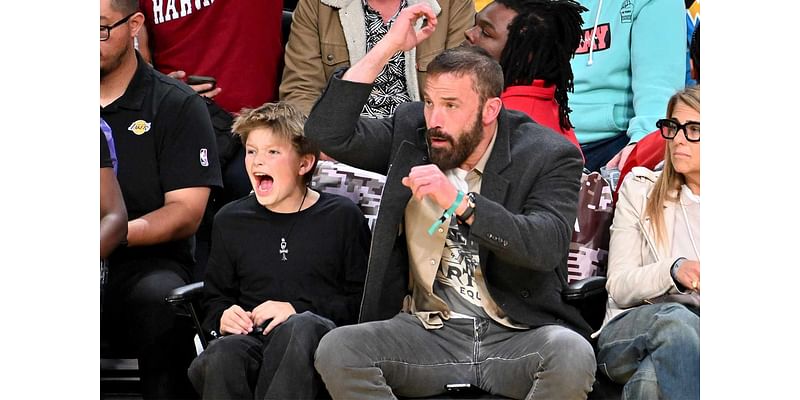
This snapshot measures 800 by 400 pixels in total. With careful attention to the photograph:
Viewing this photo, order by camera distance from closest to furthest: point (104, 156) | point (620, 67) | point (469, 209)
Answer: point (469, 209), point (104, 156), point (620, 67)

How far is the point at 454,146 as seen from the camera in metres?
2.90

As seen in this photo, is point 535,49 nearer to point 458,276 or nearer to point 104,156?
point 458,276

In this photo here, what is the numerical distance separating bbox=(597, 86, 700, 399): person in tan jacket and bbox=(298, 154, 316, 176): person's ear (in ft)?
2.70

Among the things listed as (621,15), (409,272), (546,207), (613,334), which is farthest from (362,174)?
(621,15)

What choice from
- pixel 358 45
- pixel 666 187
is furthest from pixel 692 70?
pixel 358 45

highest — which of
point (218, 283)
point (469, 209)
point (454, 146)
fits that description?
point (454, 146)

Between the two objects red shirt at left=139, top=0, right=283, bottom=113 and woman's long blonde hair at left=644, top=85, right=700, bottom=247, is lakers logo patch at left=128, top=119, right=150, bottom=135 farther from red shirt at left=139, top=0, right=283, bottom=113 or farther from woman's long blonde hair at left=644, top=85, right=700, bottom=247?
woman's long blonde hair at left=644, top=85, right=700, bottom=247

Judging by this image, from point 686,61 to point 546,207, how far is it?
3.89 ft

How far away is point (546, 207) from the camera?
2.84 meters

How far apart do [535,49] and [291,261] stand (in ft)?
3.29

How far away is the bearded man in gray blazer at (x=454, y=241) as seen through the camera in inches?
108

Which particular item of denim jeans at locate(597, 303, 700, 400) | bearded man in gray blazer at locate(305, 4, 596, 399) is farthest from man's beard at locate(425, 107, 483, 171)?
denim jeans at locate(597, 303, 700, 400)

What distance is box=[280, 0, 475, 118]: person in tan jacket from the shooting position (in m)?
3.62
